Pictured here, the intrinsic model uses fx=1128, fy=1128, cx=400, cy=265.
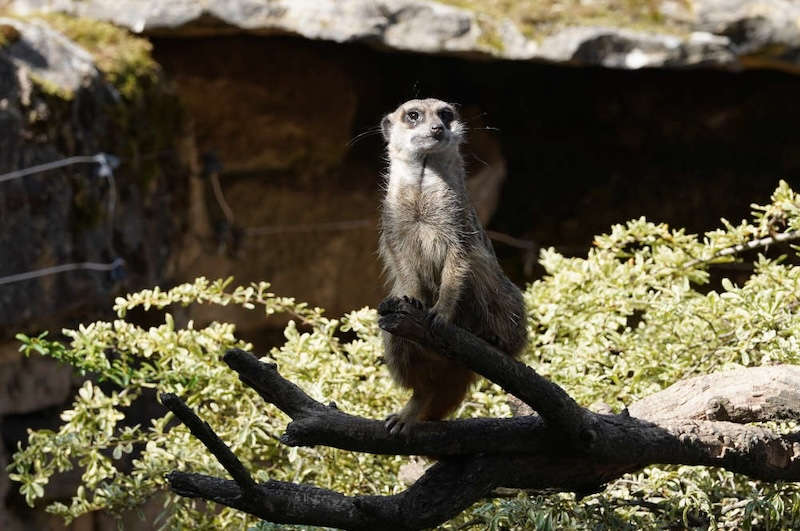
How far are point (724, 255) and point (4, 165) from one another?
2.56 meters

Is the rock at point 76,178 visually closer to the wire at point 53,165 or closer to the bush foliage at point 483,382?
the wire at point 53,165

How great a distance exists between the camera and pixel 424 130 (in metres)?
2.62

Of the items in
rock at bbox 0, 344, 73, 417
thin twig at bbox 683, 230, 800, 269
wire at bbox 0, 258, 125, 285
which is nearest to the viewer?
thin twig at bbox 683, 230, 800, 269

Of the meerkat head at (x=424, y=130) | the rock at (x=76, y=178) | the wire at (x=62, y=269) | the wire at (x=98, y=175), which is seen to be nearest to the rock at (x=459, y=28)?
the rock at (x=76, y=178)

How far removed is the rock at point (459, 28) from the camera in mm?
5215

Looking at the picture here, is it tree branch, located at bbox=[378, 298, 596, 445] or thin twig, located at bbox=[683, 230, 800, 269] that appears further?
thin twig, located at bbox=[683, 230, 800, 269]

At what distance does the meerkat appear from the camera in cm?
250

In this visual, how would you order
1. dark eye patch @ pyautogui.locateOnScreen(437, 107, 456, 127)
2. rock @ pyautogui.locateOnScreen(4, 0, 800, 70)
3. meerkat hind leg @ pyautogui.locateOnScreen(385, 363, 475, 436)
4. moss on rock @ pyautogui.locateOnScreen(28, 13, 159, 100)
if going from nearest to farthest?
meerkat hind leg @ pyautogui.locateOnScreen(385, 363, 475, 436) < dark eye patch @ pyautogui.locateOnScreen(437, 107, 456, 127) < moss on rock @ pyautogui.locateOnScreen(28, 13, 159, 100) < rock @ pyautogui.locateOnScreen(4, 0, 800, 70)

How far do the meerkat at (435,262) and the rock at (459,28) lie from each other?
2665 millimetres

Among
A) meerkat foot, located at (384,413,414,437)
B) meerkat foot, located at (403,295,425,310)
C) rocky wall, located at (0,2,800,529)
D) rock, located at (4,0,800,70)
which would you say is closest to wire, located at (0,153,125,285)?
rocky wall, located at (0,2,800,529)

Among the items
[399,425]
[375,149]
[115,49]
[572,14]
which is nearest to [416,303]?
[399,425]

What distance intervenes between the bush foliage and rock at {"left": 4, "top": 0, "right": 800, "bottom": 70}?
1.88 meters

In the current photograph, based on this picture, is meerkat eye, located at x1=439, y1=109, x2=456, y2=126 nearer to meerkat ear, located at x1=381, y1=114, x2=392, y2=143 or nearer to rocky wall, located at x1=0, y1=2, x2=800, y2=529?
meerkat ear, located at x1=381, y1=114, x2=392, y2=143

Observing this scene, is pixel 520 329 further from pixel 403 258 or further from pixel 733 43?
pixel 733 43
